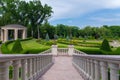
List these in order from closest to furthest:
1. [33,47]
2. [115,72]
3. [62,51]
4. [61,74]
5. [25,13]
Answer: [115,72]
[61,74]
[62,51]
[33,47]
[25,13]

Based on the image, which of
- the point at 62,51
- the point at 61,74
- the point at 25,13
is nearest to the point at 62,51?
the point at 62,51

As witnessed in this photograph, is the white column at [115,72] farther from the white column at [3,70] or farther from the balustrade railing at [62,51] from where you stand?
the balustrade railing at [62,51]

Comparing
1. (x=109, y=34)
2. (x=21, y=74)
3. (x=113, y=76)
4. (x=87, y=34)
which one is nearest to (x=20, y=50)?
(x=21, y=74)

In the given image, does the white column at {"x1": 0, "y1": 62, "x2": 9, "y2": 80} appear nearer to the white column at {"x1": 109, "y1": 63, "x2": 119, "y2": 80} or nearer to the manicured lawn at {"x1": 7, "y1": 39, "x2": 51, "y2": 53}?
the white column at {"x1": 109, "y1": 63, "x2": 119, "y2": 80}

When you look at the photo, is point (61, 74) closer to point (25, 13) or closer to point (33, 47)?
point (33, 47)

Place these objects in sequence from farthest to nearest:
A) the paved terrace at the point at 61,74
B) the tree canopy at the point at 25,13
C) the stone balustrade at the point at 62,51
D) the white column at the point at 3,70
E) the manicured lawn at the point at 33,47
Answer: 1. the tree canopy at the point at 25,13
2. the stone balustrade at the point at 62,51
3. the manicured lawn at the point at 33,47
4. the paved terrace at the point at 61,74
5. the white column at the point at 3,70

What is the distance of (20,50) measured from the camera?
43.7m

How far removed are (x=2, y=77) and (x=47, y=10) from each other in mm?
91697

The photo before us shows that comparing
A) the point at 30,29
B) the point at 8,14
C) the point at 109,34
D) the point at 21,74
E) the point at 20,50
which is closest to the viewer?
the point at 21,74

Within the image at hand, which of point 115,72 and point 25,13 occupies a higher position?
point 25,13

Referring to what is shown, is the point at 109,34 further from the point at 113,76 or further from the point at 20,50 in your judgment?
the point at 113,76

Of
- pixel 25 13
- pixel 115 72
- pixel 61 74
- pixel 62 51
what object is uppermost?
pixel 25 13

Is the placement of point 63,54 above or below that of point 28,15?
below

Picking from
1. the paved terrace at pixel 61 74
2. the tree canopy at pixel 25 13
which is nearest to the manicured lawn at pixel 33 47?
the paved terrace at pixel 61 74
